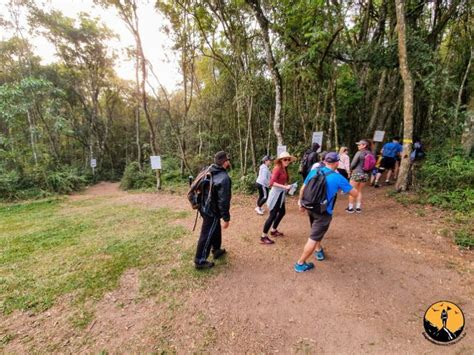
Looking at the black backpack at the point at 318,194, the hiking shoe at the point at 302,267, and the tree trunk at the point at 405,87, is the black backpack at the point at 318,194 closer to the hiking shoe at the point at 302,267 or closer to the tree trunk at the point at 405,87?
Result: the hiking shoe at the point at 302,267

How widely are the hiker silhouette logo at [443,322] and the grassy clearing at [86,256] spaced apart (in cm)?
267

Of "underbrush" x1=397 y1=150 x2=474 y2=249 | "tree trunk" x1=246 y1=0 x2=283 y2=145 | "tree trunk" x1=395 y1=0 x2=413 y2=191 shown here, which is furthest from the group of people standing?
"tree trunk" x1=246 y1=0 x2=283 y2=145

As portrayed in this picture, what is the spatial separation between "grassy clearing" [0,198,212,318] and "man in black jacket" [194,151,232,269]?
0.34 metres

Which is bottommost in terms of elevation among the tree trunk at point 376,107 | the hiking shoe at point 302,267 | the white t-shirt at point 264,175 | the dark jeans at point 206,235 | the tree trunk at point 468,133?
the hiking shoe at point 302,267

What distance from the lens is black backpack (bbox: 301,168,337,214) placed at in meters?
2.77

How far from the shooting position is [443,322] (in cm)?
219

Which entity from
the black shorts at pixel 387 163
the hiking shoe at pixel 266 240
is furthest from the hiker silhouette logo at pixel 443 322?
the black shorts at pixel 387 163

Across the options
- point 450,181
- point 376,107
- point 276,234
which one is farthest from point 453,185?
point 276,234

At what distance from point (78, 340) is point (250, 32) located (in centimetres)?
977

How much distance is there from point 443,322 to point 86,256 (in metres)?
5.23

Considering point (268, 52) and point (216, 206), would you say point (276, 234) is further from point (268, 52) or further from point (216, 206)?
point (268, 52)

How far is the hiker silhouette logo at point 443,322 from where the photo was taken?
2033 millimetres

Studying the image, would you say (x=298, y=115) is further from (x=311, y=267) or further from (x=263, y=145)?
(x=311, y=267)

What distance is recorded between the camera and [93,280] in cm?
319
